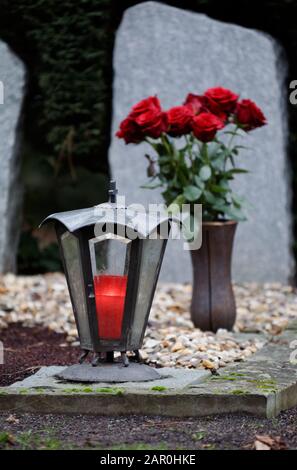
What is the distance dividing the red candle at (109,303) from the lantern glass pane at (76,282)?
5 cm

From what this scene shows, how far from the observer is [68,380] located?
121 inches

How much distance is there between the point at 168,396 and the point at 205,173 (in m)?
1.53

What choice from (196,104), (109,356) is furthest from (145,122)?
(109,356)

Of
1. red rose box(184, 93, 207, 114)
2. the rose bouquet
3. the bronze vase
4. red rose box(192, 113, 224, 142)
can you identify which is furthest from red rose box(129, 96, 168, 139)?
the bronze vase

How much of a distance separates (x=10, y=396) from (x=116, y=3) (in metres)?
3.61

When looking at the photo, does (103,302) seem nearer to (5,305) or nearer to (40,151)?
(5,305)

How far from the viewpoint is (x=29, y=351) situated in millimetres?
3889

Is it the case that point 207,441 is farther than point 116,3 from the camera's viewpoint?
No

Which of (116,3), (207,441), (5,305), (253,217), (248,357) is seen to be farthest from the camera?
(116,3)

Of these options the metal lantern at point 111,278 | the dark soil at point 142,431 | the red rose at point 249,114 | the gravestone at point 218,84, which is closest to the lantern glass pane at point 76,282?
the metal lantern at point 111,278

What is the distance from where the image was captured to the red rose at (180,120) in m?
3.94

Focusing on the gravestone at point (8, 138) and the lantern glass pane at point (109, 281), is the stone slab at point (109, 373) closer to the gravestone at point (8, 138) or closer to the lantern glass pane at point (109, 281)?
the lantern glass pane at point (109, 281)

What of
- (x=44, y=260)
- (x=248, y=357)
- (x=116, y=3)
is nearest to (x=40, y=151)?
(x=44, y=260)

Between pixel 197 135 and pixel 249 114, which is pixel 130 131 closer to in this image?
pixel 197 135
